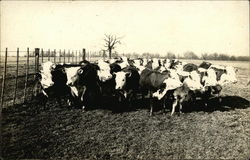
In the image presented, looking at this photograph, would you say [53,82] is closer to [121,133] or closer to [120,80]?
[120,80]

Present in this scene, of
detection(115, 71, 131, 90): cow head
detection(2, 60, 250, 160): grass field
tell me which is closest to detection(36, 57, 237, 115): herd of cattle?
detection(115, 71, 131, 90): cow head

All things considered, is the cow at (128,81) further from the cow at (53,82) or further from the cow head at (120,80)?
the cow at (53,82)

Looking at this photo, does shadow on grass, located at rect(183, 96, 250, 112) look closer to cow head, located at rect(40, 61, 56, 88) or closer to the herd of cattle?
the herd of cattle

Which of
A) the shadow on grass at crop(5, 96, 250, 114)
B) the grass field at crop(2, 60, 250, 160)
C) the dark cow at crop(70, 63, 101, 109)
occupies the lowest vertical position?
the grass field at crop(2, 60, 250, 160)

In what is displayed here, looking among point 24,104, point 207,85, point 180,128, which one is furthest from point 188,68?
point 24,104

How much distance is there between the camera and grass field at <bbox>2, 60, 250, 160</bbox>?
703cm

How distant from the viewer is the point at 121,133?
8.36 metres

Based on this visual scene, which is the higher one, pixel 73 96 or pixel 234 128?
pixel 73 96

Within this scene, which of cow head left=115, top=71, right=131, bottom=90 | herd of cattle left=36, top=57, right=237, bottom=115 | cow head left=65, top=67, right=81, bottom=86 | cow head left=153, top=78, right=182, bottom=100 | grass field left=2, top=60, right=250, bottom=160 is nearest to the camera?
grass field left=2, top=60, right=250, bottom=160

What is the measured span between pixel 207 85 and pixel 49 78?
6.88 metres

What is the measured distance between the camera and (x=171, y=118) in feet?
33.0

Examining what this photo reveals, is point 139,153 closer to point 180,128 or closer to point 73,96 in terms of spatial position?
point 180,128

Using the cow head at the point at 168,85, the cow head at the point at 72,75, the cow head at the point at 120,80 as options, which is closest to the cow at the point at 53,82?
the cow head at the point at 72,75

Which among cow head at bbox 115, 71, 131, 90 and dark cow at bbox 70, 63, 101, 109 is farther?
cow head at bbox 115, 71, 131, 90
